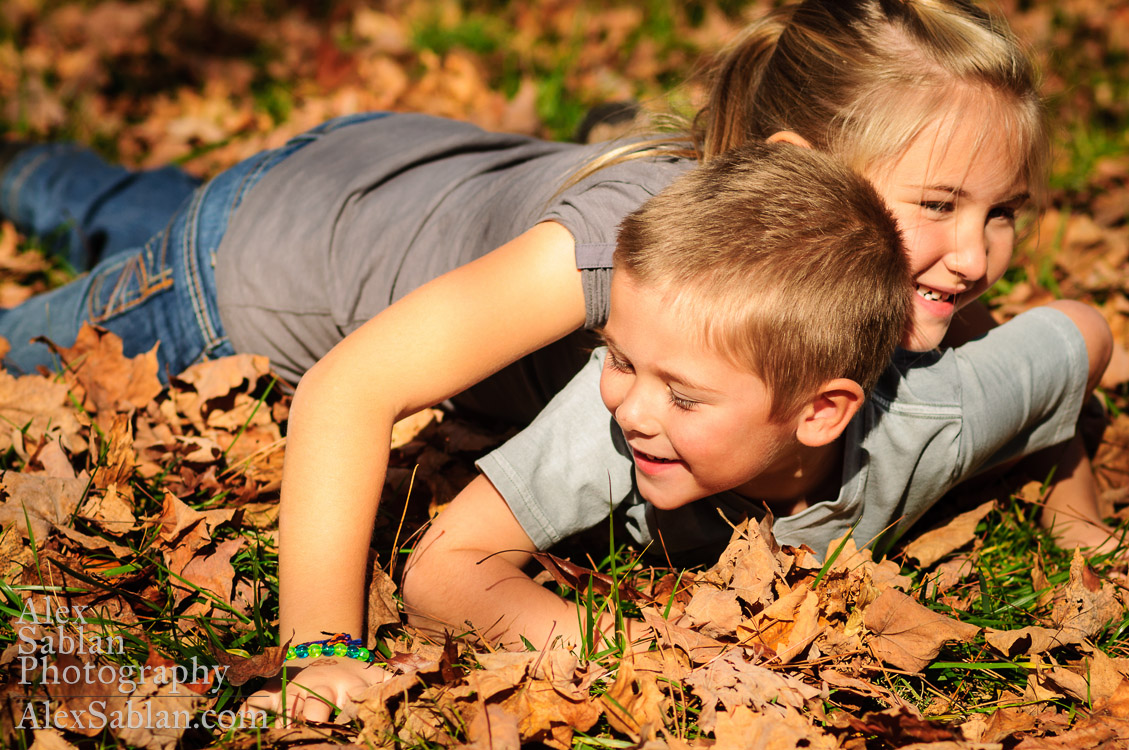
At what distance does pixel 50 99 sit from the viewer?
483cm

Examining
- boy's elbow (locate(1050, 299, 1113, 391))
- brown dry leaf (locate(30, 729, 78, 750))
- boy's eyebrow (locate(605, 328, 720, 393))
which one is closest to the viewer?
brown dry leaf (locate(30, 729, 78, 750))

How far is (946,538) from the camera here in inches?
102

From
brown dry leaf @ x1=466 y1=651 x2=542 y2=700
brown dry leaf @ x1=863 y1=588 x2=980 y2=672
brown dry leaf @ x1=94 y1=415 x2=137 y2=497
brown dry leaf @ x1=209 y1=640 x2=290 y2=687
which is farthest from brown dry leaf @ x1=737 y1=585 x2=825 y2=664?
brown dry leaf @ x1=94 y1=415 x2=137 y2=497

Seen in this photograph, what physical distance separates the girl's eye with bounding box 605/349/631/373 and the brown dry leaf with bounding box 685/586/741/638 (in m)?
0.55

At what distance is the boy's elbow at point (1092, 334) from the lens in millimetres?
2654

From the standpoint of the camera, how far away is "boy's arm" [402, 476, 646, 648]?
6.86 ft

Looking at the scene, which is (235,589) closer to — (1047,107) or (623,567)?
(623,567)

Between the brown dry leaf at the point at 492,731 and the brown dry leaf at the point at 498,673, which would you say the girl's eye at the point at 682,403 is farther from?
the brown dry leaf at the point at 492,731

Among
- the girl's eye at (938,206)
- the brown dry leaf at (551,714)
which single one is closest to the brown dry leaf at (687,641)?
the brown dry leaf at (551,714)

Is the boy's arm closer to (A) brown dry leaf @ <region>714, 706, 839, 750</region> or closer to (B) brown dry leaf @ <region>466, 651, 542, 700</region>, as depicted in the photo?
(B) brown dry leaf @ <region>466, 651, 542, 700</region>

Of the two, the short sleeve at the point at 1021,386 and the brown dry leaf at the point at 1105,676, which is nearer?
the brown dry leaf at the point at 1105,676

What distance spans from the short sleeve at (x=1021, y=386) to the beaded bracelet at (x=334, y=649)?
1551 mm

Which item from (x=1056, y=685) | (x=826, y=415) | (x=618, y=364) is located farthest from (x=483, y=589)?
(x=1056, y=685)

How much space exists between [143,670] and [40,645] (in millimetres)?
237
